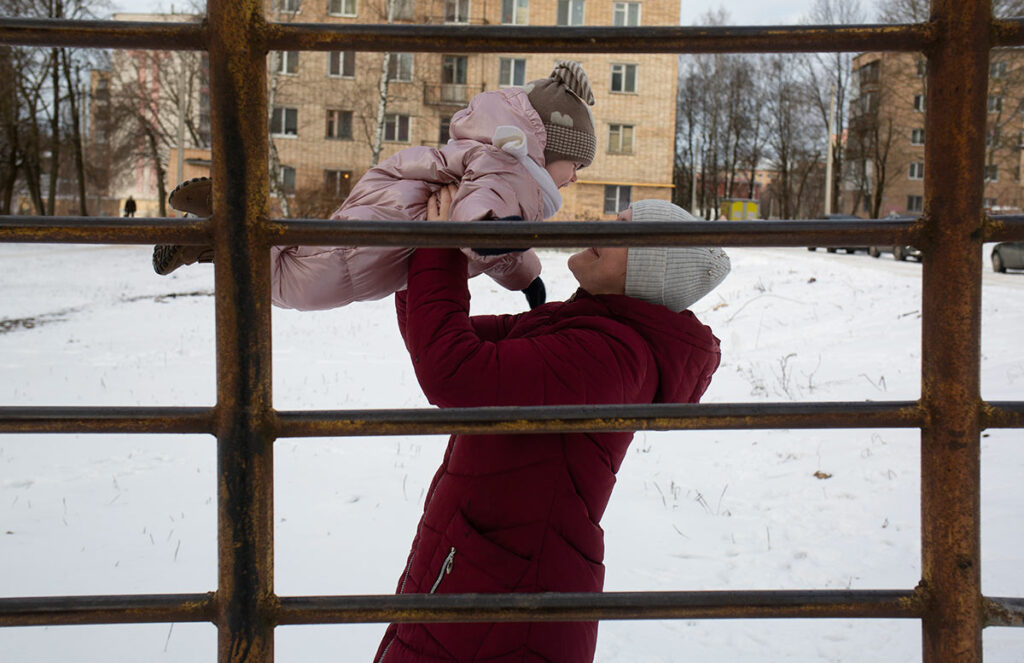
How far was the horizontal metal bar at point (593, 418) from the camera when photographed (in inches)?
42.9

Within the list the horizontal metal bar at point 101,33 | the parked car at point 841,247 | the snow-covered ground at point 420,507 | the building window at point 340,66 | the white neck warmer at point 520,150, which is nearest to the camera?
the horizontal metal bar at point 101,33

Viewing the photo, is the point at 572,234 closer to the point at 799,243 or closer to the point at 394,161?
the point at 799,243

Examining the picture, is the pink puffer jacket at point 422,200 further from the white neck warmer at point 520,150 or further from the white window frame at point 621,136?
the white window frame at point 621,136

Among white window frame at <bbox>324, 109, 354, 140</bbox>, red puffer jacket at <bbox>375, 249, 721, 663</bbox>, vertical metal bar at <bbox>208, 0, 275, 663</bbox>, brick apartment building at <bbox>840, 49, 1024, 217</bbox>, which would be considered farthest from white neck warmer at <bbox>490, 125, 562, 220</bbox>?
brick apartment building at <bbox>840, 49, 1024, 217</bbox>

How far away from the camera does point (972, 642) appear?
1.09 m

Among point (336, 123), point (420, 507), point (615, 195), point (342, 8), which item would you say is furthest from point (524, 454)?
point (342, 8)

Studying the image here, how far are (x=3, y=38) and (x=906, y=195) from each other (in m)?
56.0

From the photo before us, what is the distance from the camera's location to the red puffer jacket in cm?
136

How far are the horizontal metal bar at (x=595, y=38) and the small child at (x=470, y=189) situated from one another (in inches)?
14.9

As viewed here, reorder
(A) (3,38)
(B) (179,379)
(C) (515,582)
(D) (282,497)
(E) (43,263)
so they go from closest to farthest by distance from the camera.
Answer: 1. (A) (3,38)
2. (C) (515,582)
3. (D) (282,497)
4. (B) (179,379)
5. (E) (43,263)

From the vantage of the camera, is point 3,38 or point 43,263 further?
point 43,263

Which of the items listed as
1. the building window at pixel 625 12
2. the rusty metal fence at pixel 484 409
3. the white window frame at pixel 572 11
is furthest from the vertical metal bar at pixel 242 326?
the building window at pixel 625 12

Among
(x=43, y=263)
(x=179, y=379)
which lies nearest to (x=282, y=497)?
(x=179, y=379)

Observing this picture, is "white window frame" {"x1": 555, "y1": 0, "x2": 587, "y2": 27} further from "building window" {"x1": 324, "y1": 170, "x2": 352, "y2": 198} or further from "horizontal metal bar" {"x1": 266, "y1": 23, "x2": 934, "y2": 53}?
"horizontal metal bar" {"x1": 266, "y1": 23, "x2": 934, "y2": 53}
